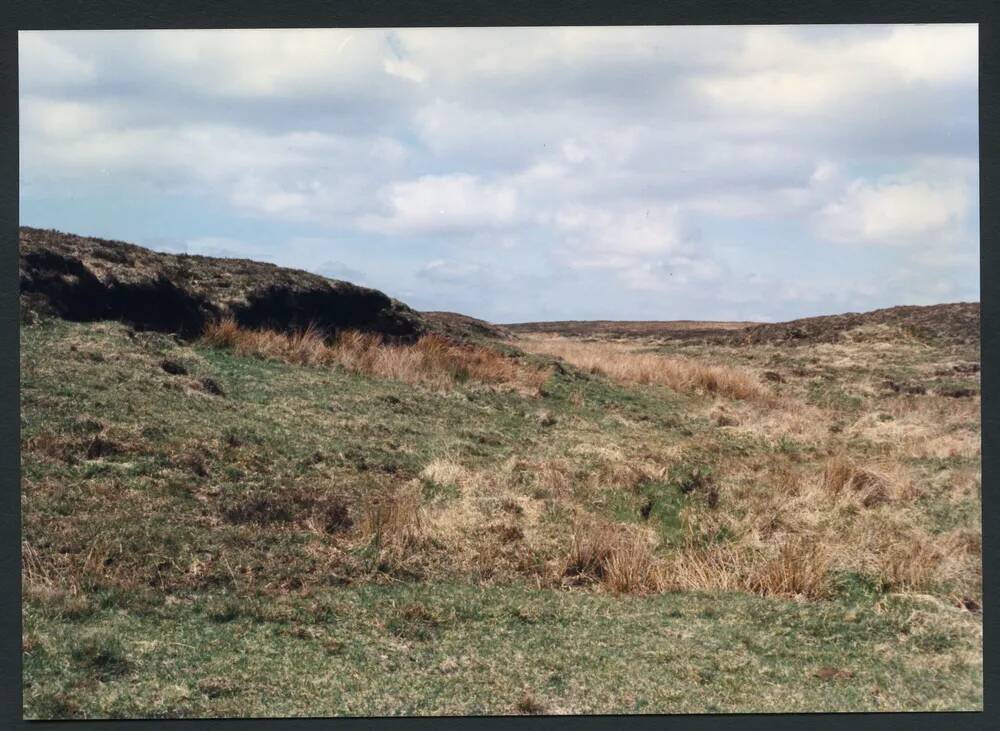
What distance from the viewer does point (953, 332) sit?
1289 inches

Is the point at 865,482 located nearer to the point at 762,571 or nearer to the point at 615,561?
the point at 762,571

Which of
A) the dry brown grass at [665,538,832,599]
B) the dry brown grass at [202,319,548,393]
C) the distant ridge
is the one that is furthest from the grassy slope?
the dry brown grass at [202,319,548,393]

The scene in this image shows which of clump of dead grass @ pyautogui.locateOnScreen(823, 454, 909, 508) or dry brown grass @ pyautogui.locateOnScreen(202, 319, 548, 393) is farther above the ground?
dry brown grass @ pyautogui.locateOnScreen(202, 319, 548, 393)

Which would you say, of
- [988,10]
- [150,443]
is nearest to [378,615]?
[150,443]

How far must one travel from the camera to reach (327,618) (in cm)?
794

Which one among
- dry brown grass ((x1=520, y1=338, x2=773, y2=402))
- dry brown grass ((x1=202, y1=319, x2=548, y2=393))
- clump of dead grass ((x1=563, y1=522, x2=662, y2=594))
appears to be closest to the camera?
clump of dead grass ((x1=563, y1=522, x2=662, y2=594))

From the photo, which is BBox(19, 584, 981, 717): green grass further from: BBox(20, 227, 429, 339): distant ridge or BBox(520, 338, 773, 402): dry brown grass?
BBox(520, 338, 773, 402): dry brown grass

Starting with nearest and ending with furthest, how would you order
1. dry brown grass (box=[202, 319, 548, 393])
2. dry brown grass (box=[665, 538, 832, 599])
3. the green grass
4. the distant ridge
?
the green grass → dry brown grass (box=[665, 538, 832, 599]) → the distant ridge → dry brown grass (box=[202, 319, 548, 393])

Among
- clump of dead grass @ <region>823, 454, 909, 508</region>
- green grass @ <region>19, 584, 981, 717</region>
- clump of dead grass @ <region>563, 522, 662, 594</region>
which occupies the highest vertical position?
clump of dead grass @ <region>823, 454, 909, 508</region>

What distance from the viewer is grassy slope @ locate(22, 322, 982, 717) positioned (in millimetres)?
6730

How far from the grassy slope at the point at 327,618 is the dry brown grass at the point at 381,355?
6.10 metres

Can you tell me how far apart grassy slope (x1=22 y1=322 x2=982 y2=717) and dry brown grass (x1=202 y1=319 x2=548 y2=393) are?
610cm

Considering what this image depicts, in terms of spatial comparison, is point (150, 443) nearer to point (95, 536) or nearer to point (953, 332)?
point (95, 536)

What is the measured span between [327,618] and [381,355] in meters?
12.7
